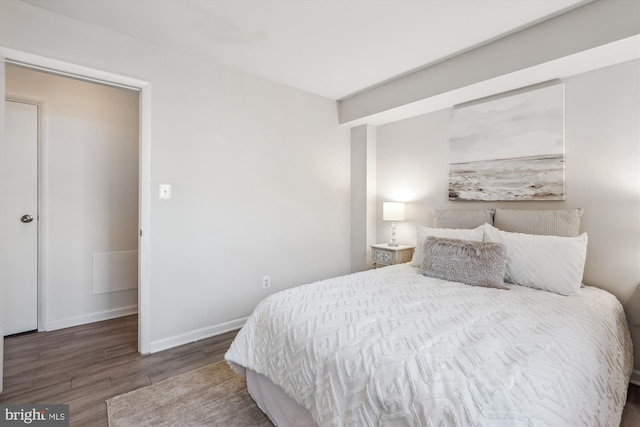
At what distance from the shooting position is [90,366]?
7.16ft

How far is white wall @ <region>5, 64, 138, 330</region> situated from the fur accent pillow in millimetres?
3068

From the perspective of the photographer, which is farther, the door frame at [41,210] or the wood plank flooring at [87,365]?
the door frame at [41,210]

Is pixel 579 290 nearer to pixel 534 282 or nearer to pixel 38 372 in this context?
pixel 534 282

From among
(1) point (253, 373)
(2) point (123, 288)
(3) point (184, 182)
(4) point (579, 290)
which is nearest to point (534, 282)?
(4) point (579, 290)

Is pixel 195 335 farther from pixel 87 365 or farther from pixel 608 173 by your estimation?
pixel 608 173

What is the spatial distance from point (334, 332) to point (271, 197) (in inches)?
77.7

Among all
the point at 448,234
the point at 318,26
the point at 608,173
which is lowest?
the point at 448,234

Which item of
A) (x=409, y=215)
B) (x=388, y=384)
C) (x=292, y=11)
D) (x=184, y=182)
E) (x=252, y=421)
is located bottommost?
(x=252, y=421)

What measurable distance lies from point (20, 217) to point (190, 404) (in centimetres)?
238

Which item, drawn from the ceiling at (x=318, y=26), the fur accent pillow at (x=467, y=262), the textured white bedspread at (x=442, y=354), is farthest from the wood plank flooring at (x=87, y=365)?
the ceiling at (x=318, y=26)

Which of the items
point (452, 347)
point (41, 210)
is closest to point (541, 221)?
point (452, 347)

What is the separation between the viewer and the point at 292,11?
6.47 ft

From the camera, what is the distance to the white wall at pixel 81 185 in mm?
2793
